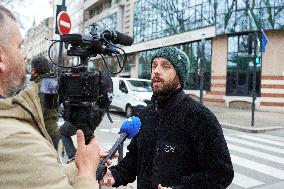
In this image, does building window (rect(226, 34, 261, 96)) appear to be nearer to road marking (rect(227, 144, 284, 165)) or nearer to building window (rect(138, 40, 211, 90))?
building window (rect(138, 40, 211, 90))

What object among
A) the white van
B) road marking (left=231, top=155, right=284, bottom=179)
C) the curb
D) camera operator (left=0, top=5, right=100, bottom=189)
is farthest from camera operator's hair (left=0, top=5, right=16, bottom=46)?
the white van

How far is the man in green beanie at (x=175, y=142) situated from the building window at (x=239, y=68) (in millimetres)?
21533

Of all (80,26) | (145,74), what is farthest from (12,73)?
(80,26)

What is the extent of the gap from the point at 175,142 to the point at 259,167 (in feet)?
19.4

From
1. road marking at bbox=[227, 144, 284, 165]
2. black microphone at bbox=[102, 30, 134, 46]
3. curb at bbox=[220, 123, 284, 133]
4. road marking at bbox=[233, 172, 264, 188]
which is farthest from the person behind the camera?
curb at bbox=[220, 123, 284, 133]

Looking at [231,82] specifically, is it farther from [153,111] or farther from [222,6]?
[153,111]

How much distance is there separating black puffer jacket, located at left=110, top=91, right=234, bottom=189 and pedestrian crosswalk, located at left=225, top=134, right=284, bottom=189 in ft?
13.8

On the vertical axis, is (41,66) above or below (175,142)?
above

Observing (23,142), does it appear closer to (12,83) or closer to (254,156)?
(12,83)

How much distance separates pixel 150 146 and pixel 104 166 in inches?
32.9

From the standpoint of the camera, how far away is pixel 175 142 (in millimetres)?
2320

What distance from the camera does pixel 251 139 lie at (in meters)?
11.5

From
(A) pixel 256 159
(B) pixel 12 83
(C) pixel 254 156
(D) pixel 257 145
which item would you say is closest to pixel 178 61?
(B) pixel 12 83

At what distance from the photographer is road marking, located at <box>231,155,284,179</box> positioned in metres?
7.13
